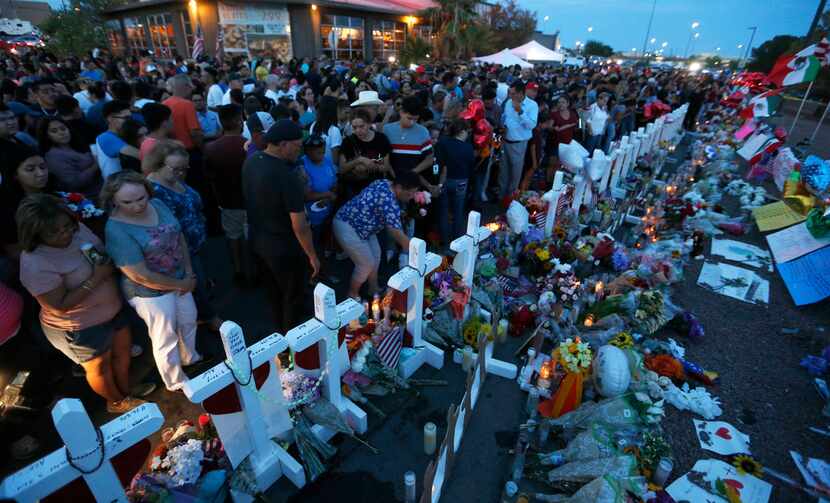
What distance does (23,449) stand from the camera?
8.89 ft

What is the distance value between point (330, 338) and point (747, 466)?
286 cm

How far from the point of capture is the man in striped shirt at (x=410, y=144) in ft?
15.0

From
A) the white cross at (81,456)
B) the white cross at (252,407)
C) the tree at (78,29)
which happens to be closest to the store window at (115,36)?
the tree at (78,29)

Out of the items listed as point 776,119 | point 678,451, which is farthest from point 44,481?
point 776,119

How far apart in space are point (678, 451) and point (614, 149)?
5164 millimetres

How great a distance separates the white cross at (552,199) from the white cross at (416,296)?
90.5 inches

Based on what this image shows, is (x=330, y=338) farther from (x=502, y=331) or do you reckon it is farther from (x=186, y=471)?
(x=502, y=331)

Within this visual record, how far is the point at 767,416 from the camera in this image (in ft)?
10.4

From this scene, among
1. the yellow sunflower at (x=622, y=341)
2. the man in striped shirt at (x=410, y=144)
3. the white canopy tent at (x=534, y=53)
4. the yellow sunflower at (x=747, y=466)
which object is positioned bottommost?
the yellow sunflower at (x=747, y=466)

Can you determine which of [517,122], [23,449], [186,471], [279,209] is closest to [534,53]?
[517,122]

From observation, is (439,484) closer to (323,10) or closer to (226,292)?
(226,292)

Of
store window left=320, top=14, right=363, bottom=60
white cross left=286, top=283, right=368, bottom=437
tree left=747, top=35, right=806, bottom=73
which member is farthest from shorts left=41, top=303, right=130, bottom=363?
tree left=747, top=35, right=806, bottom=73

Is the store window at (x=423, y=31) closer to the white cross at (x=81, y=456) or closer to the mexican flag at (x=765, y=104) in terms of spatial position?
the mexican flag at (x=765, y=104)

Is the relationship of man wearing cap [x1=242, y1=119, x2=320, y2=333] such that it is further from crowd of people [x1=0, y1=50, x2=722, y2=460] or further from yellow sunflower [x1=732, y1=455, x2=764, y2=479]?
yellow sunflower [x1=732, y1=455, x2=764, y2=479]
